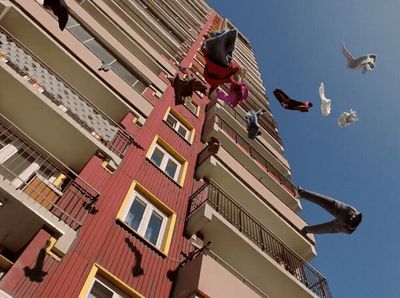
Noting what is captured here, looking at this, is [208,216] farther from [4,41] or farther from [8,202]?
[4,41]

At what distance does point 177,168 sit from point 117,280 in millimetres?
6330

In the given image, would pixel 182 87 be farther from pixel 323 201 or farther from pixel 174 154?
pixel 323 201

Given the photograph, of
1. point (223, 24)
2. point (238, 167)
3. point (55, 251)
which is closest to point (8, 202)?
point (55, 251)

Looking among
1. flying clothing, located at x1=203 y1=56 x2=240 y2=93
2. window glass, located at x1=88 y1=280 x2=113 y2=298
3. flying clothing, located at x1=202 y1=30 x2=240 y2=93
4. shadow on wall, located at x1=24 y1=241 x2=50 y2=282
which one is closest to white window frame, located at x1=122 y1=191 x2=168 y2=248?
window glass, located at x1=88 y1=280 x2=113 y2=298

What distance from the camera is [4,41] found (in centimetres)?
1068

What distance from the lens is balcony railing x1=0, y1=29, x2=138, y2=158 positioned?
10.6m

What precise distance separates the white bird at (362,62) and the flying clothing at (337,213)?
493cm

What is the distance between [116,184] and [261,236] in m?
6.00

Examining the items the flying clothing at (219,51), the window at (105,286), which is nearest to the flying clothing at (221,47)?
the flying clothing at (219,51)

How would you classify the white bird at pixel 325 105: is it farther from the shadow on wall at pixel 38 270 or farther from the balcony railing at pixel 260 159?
the shadow on wall at pixel 38 270

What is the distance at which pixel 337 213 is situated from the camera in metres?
14.4

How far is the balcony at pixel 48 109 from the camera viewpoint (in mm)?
10133

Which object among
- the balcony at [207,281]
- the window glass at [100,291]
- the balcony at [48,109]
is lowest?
the window glass at [100,291]

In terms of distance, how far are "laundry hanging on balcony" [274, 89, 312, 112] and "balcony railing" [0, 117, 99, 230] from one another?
9.79 m
